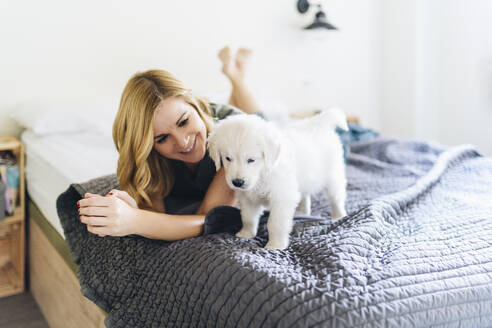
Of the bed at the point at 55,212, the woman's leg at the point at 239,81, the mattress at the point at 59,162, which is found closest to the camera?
the bed at the point at 55,212

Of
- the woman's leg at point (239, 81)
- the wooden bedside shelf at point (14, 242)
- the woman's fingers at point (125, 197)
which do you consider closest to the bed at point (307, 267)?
the woman's fingers at point (125, 197)

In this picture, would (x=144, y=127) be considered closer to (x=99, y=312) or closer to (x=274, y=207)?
(x=274, y=207)

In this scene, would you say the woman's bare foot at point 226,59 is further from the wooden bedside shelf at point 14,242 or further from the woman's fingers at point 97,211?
the woman's fingers at point 97,211

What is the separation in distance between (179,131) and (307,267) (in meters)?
0.57

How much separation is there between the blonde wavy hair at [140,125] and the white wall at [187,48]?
1342 millimetres

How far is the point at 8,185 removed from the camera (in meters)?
2.09

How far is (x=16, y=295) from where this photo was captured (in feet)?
7.16

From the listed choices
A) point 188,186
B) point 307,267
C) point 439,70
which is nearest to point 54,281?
point 188,186

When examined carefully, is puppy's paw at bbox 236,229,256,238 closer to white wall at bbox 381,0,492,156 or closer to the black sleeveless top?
the black sleeveless top

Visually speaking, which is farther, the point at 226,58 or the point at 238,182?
the point at 226,58

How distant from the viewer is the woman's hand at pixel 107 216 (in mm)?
1078

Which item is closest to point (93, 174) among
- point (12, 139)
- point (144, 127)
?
point (144, 127)

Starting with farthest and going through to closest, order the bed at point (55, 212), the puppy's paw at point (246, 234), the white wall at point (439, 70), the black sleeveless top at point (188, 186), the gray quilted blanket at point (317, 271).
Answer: the white wall at point (439, 70) → the bed at point (55, 212) → the black sleeveless top at point (188, 186) → the puppy's paw at point (246, 234) → the gray quilted blanket at point (317, 271)

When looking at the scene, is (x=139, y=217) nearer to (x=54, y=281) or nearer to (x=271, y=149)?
(x=271, y=149)
